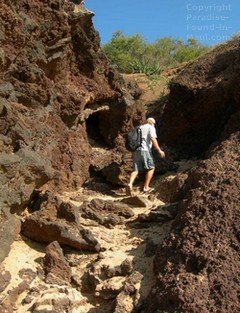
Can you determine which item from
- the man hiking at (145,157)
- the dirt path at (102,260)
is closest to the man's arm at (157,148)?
the man hiking at (145,157)

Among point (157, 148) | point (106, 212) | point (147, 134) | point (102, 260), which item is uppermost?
point (147, 134)

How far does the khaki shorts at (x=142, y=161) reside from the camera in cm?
795

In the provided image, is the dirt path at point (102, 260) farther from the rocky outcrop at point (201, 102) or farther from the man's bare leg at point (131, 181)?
the rocky outcrop at point (201, 102)

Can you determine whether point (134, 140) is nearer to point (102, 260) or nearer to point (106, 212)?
point (106, 212)

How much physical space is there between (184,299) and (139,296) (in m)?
0.63

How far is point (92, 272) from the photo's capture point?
197 inches

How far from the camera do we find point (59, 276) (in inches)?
198

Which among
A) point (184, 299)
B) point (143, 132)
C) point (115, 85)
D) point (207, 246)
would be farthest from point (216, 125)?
point (184, 299)

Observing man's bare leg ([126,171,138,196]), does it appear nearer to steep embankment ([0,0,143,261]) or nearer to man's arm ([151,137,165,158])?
man's arm ([151,137,165,158])

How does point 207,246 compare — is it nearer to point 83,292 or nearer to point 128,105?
point 83,292

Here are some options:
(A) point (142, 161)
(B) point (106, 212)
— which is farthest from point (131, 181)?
(B) point (106, 212)

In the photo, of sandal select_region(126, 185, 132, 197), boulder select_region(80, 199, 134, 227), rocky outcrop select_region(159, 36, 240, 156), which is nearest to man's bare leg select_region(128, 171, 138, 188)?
sandal select_region(126, 185, 132, 197)

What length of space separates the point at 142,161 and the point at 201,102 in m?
1.87

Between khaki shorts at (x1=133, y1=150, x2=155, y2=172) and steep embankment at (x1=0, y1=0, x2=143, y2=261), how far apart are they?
823 mm
